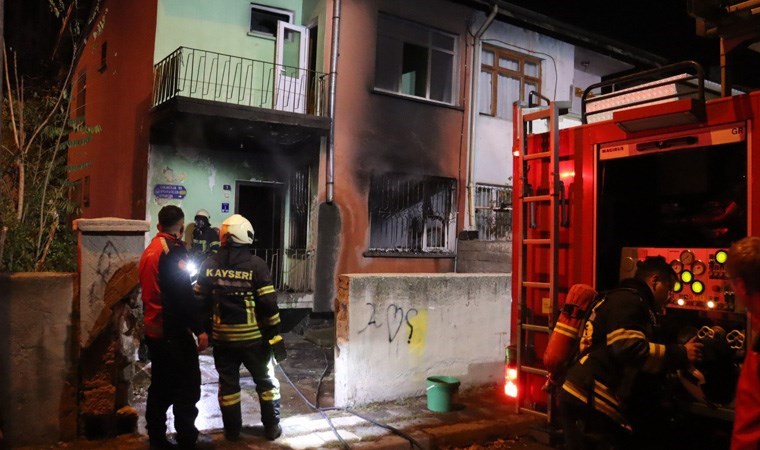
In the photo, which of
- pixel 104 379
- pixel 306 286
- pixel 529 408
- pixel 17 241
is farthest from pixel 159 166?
pixel 529 408

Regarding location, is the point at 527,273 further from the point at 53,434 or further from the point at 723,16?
the point at 53,434

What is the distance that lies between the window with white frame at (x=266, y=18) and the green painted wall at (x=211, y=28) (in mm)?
101

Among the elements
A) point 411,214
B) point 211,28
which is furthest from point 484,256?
point 211,28

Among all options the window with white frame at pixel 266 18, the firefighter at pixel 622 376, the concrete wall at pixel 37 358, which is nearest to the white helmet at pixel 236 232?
the concrete wall at pixel 37 358

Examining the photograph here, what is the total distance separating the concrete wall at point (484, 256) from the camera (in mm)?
10414

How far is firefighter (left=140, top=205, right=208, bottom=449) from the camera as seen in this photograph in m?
4.72

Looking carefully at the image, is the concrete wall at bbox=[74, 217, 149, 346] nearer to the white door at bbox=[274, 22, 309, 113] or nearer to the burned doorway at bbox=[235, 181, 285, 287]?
the white door at bbox=[274, 22, 309, 113]

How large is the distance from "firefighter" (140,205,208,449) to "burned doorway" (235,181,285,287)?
287 inches

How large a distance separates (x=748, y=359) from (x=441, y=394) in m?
4.10

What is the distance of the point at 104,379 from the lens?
493cm

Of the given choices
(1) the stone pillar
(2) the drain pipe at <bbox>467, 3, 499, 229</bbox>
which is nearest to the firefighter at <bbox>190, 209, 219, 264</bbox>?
(1) the stone pillar

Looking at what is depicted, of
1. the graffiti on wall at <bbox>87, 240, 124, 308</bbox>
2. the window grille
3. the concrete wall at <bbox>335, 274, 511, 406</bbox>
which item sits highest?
the window grille

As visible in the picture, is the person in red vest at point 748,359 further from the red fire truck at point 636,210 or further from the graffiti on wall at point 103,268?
the graffiti on wall at point 103,268

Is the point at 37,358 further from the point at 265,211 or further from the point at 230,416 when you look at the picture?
the point at 265,211
